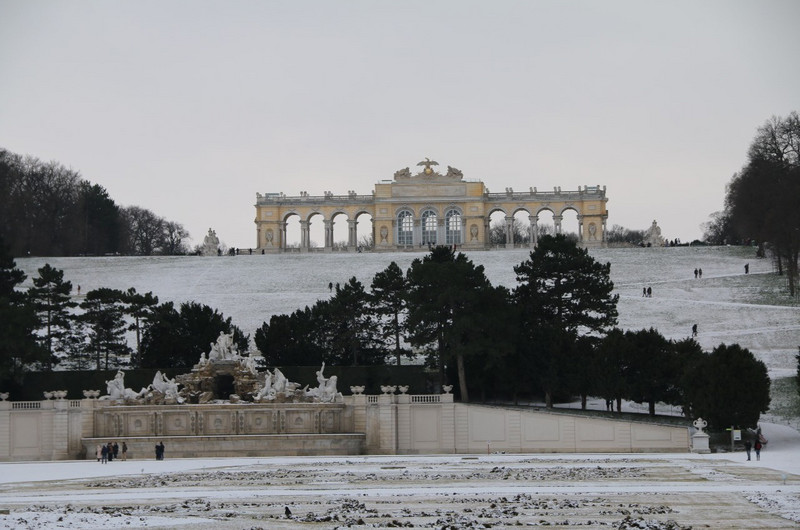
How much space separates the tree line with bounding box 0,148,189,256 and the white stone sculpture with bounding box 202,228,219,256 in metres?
9.42

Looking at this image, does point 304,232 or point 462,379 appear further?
point 304,232

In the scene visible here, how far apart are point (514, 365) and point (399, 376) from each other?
5.12 m

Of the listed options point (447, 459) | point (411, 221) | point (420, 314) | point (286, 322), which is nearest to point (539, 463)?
point (447, 459)

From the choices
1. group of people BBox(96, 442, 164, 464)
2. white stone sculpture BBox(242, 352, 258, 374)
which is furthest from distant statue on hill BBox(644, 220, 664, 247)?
group of people BBox(96, 442, 164, 464)

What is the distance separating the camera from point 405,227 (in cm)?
10631

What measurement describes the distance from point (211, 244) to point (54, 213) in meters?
11.7

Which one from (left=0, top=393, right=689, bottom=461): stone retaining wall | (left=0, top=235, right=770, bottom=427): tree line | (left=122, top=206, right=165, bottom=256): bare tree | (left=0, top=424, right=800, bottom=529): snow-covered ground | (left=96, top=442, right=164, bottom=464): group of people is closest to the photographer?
(left=0, top=424, right=800, bottom=529): snow-covered ground

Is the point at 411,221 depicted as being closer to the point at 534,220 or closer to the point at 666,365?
the point at 534,220

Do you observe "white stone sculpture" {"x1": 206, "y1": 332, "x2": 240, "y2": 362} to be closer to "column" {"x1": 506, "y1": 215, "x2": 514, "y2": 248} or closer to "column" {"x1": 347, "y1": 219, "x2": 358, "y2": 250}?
"column" {"x1": 506, "y1": 215, "x2": 514, "y2": 248}

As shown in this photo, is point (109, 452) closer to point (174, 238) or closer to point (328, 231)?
point (328, 231)

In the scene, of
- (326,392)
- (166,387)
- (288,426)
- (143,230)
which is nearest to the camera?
(288,426)

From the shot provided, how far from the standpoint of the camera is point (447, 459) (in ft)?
147

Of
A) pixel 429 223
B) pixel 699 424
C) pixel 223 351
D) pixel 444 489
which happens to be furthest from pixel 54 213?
pixel 444 489

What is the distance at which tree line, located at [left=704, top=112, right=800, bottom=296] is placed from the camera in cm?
7281
